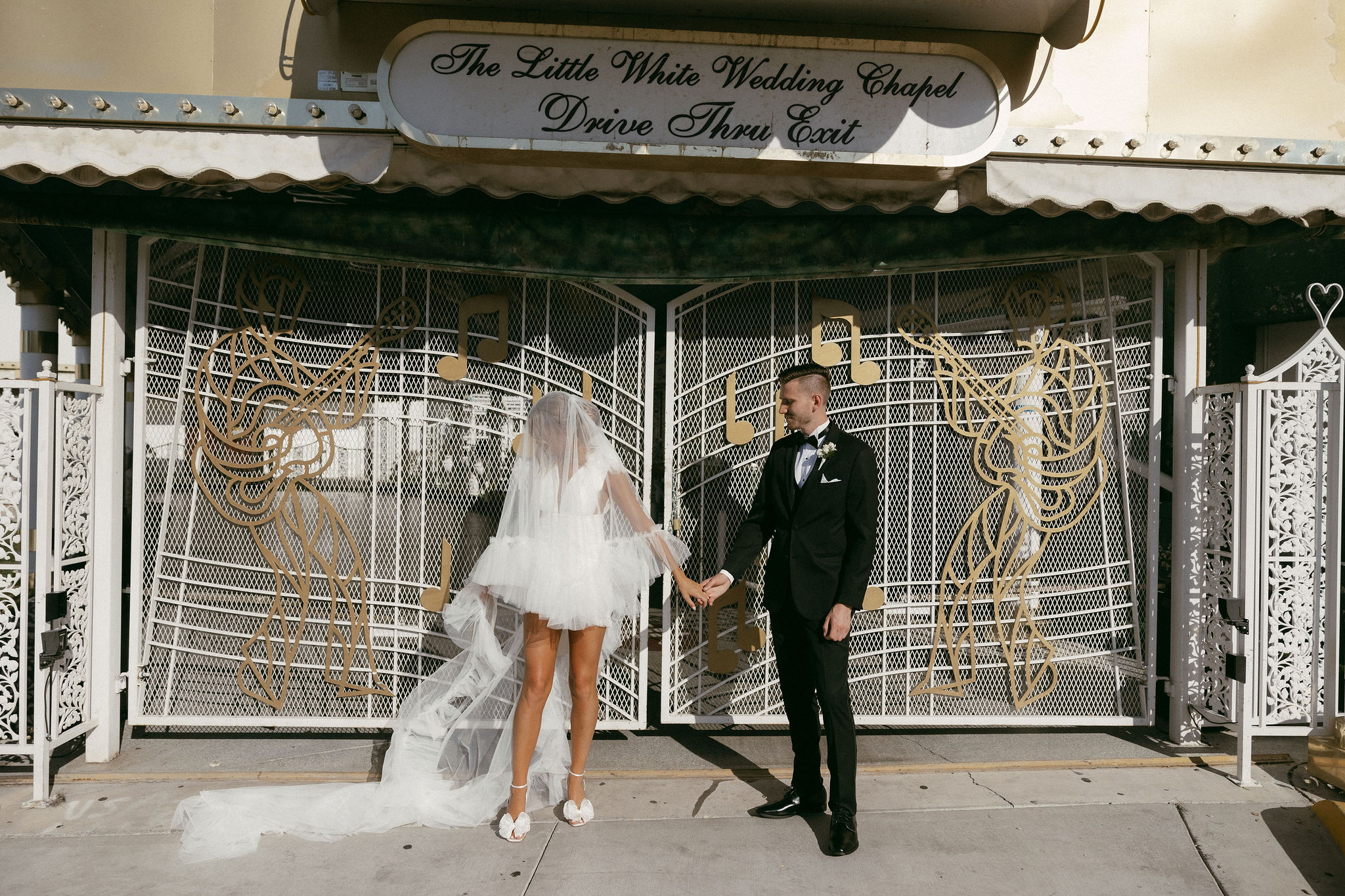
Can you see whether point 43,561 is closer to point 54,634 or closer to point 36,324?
point 54,634

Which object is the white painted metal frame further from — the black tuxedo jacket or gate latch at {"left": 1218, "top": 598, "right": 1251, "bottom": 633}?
the black tuxedo jacket

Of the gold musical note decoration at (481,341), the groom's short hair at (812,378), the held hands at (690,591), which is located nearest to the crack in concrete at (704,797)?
the held hands at (690,591)

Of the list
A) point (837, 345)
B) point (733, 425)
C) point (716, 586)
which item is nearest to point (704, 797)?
point (716, 586)

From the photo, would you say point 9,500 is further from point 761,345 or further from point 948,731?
point 948,731

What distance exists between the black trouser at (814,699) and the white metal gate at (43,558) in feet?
11.4

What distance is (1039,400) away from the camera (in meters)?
4.79

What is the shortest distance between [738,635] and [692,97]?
2899mm

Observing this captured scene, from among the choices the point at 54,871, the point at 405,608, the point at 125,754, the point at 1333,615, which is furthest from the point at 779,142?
the point at 125,754

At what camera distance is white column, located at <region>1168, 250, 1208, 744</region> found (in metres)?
4.62

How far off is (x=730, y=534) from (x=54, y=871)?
3.42 m

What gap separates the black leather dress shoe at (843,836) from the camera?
3508 millimetres

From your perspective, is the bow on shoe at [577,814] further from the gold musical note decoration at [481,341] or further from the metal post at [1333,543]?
the metal post at [1333,543]

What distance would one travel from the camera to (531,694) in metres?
3.71

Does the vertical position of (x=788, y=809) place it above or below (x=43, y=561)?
below
